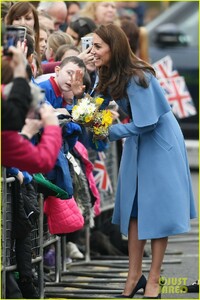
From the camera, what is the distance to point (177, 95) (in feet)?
43.5

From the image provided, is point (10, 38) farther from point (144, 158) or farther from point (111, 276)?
point (111, 276)

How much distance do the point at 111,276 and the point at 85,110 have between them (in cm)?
221

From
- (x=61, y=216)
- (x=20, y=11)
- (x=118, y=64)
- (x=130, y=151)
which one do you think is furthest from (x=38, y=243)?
(x=20, y=11)

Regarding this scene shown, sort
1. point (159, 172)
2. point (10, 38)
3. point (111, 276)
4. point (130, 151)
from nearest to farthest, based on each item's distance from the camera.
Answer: point (10, 38) → point (159, 172) → point (130, 151) → point (111, 276)

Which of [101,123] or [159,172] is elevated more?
[101,123]

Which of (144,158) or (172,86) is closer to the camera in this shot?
(144,158)

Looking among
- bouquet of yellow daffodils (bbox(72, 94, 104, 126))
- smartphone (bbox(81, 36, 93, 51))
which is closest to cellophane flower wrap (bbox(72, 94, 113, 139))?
bouquet of yellow daffodils (bbox(72, 94, 104, 126))

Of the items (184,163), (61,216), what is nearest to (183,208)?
(184,163)

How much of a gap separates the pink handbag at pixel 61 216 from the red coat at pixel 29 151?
2.26m

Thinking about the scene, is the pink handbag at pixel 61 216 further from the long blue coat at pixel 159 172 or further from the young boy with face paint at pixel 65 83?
the young boy with face paint at pixel 65 83

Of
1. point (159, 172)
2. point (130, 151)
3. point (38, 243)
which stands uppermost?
point (130, 151)

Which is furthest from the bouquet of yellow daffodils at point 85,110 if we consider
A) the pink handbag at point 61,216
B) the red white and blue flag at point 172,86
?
the red white and blue flag at point 172,86

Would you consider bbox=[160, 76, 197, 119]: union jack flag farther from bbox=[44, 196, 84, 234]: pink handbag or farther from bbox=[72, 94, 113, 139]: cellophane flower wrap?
bbox=[72, 94, 113, 139]: cellophane flower wrap

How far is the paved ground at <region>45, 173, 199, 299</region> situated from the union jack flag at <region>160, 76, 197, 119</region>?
7.32ft
